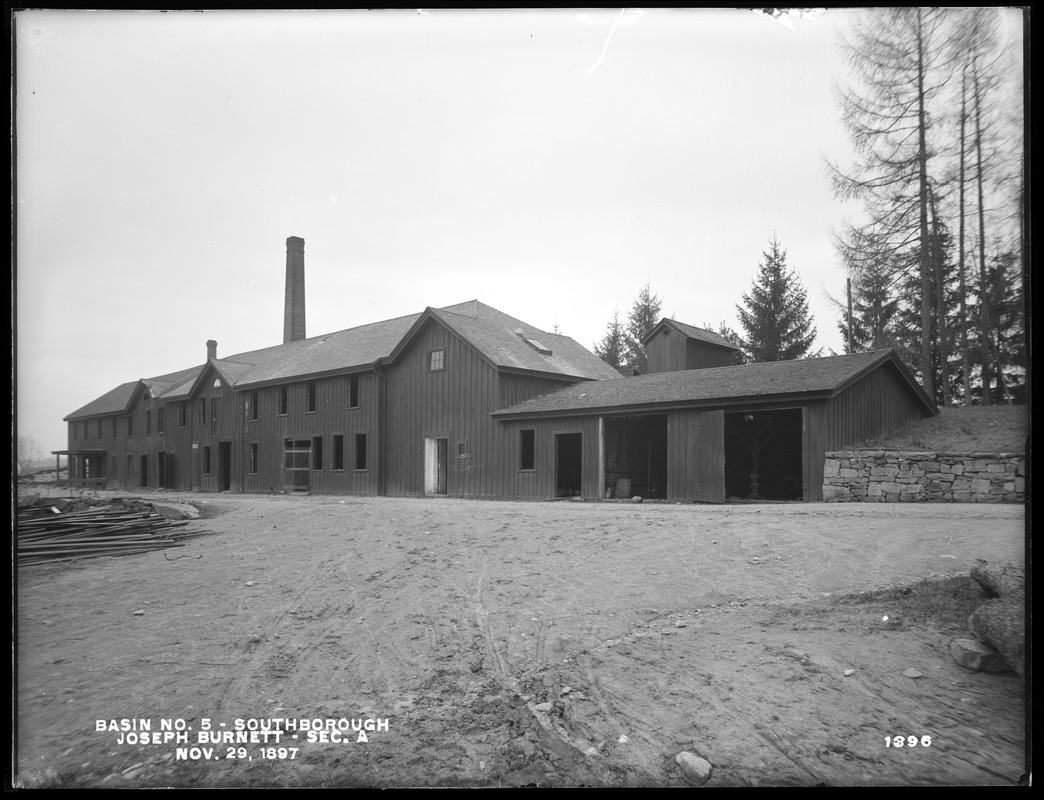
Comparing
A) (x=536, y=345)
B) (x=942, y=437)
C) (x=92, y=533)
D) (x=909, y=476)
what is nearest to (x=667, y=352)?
(x=536, y=345)

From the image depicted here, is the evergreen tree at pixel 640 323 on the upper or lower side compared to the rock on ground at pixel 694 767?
upper

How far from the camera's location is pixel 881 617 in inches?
199

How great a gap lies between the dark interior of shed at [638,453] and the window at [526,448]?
2496 millimetres

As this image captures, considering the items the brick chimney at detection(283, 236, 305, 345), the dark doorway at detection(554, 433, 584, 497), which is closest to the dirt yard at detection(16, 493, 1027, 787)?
the dark doorway at detection(554, 433, 584, 497)

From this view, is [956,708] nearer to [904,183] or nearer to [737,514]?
[904,183]

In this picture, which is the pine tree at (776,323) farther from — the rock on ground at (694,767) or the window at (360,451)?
the rock on ground at (694,767)

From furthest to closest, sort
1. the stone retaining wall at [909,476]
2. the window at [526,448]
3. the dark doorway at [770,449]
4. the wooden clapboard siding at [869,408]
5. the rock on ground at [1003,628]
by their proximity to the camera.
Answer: the dark doorway at [770,449] → the window at [526,448] → the wooden clapboard siding at [869,408] → the stone retaining wall at [909,476] → the rock on ground at [1003,628]

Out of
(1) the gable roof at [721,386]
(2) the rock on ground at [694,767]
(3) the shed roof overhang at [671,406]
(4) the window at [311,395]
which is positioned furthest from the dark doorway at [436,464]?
(2) the rock on ground at [694,767]

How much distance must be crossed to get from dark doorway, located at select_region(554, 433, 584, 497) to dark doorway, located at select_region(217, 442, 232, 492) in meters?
16.8

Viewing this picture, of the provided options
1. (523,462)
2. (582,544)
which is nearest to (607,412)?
(523,462)

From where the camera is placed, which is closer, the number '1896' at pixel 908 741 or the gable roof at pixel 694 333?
the number '1896' at pixel 908 741

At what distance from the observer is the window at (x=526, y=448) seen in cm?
2008

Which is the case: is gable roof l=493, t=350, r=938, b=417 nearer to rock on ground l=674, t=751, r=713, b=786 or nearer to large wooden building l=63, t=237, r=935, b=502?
large wooden building l=63, t=237, r=935, b=502

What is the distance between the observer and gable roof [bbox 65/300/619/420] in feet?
72.3
